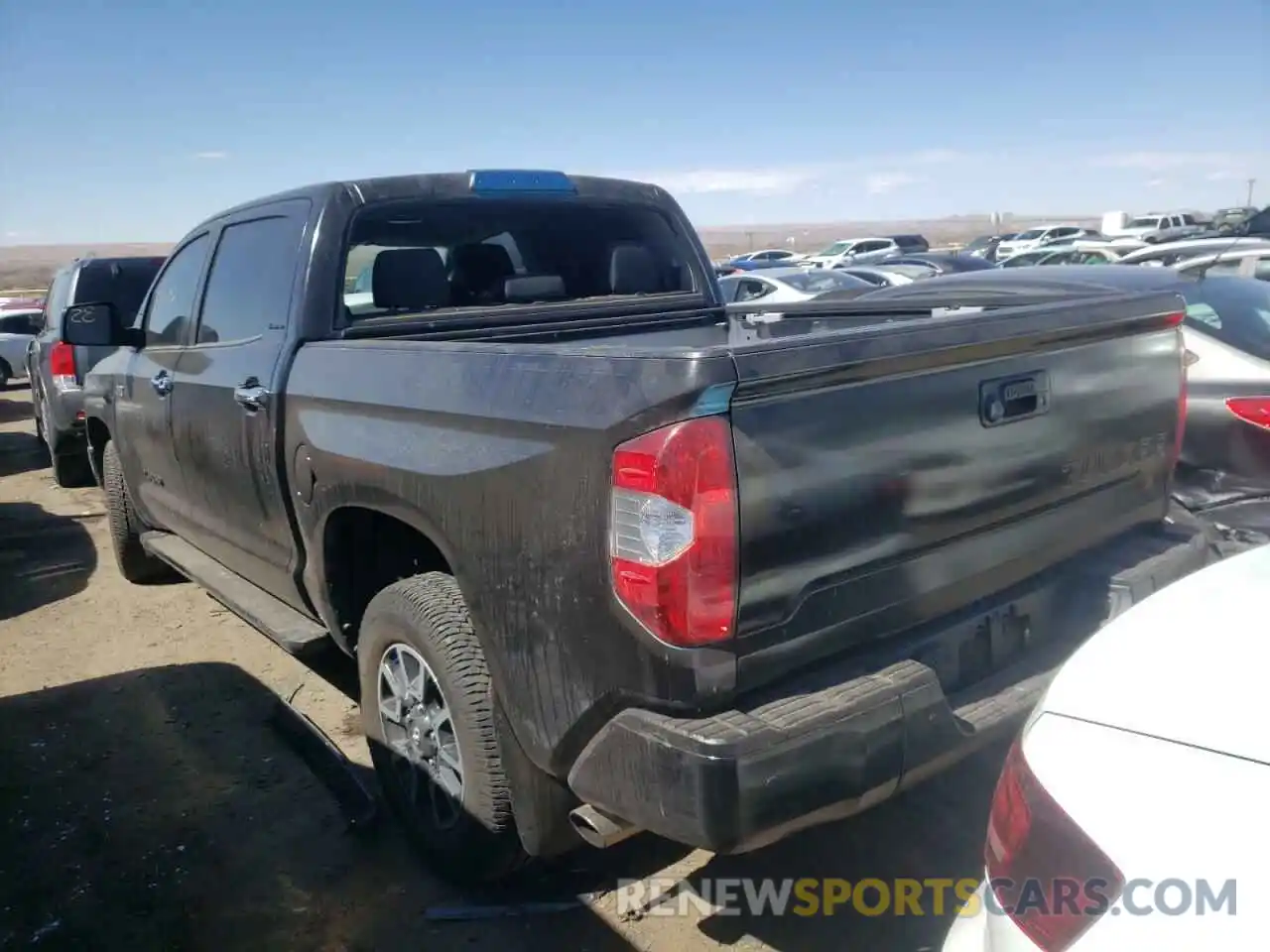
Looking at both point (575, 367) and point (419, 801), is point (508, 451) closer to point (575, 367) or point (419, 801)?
point (575, 367)

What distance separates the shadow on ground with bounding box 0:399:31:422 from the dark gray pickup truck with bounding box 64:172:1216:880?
1328 cm

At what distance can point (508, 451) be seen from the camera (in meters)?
2.34

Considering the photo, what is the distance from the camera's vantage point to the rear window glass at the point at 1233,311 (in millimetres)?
4605

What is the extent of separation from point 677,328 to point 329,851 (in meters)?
2.37

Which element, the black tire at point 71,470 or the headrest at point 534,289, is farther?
the black tire at point 71,470

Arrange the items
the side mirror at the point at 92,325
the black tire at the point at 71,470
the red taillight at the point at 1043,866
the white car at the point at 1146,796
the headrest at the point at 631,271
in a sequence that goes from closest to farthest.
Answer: the white car at the point at 1146,796, the red taillight at the point at 1043,866, the headrest at the point at 631,271, the side mirror at the point at 92,325, the black tire at the point at 71,470

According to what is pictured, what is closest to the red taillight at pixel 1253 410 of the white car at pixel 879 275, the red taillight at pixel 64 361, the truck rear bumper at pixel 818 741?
the truck rear bumper at pixel 818 741

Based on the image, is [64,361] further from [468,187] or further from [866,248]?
[866,248]

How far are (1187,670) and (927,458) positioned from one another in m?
0.91

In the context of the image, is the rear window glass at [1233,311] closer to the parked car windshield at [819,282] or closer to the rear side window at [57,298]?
the rear side window at [57,298]

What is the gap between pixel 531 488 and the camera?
2275 mm

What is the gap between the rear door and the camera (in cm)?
352

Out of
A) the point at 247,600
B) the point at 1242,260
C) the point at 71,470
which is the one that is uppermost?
the point at 1242,260

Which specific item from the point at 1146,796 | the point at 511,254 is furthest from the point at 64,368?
the point at 1146,796
